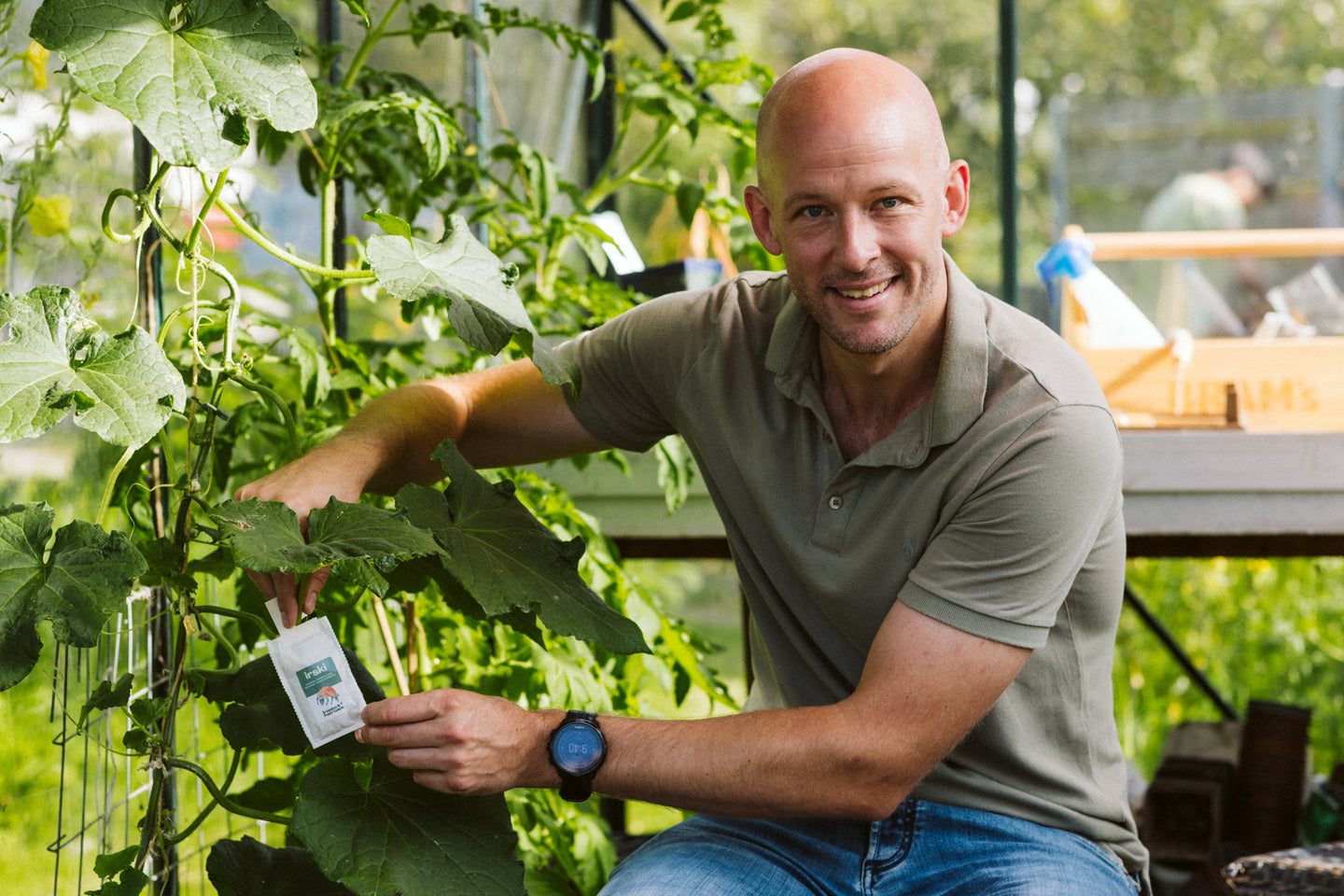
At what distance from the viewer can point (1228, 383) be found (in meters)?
2.03

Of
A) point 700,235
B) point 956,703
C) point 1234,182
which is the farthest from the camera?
point 1234,182

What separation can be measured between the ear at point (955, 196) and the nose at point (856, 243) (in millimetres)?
115

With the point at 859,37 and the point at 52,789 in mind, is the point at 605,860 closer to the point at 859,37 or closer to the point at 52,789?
the point at 52,789

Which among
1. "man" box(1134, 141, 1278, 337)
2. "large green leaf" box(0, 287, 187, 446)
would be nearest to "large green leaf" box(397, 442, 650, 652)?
"large green leaf" box(0, 287, 187, 446)

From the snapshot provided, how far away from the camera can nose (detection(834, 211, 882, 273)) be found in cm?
120

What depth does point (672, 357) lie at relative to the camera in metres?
1.43

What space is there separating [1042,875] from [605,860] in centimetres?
49

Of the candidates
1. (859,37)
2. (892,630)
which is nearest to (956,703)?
(892,630)

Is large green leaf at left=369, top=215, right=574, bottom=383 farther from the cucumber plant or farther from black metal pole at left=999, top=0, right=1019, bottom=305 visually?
black metal pole at left=999, top=0, right=1019, bottom=305

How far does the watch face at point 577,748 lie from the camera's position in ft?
3.57

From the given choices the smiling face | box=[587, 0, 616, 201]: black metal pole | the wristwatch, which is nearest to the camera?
the wristwatch

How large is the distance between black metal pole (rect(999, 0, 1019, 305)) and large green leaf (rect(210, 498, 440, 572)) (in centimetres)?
164

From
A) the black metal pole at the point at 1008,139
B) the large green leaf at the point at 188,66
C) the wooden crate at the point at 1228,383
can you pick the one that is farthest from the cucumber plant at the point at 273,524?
→ the black metal pole at the point at 1008,139

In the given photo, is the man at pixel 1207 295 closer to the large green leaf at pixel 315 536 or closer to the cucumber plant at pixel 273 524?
the cucumber plant at pixel 273 524
